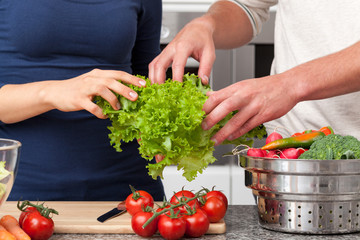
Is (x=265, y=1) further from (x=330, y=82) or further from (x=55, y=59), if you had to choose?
(x=55, y=59)

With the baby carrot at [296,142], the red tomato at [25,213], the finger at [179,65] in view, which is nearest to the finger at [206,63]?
the finger at [179,65]

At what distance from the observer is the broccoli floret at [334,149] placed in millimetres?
1211

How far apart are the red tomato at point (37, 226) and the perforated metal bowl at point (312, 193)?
Answer: 54cm

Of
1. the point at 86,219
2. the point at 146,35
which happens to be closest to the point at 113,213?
the point at 86,219

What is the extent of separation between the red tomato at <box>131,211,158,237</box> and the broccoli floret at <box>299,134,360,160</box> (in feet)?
1.35

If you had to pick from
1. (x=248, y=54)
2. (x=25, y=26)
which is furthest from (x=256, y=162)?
(x=248, y=54)

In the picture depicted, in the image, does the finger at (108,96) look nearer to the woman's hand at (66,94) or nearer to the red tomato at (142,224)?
the woman's hand at (66,94)

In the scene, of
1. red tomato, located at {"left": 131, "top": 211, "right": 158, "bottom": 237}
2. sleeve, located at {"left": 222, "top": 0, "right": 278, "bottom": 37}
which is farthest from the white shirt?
red tomato, located at {"left": 131, "top": 211, "right": 158, "bottom": 237}

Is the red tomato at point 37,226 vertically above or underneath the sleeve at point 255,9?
underneath

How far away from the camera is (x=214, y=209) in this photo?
4.30 ft

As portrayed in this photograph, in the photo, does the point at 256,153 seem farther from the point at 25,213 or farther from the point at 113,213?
the point at 25,213

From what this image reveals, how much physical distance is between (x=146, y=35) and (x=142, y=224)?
0.95 m

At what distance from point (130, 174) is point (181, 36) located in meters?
0.54

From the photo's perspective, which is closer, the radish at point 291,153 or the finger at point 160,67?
the radish at point 291,153
